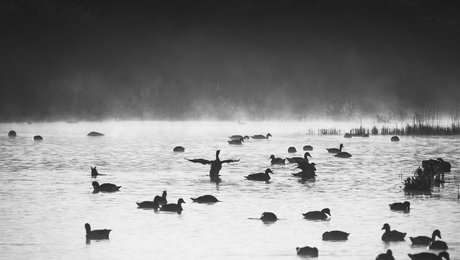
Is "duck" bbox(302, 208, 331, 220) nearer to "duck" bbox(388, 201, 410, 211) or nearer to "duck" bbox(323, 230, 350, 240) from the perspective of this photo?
"duck" bbox(388, 201, 410, 211)

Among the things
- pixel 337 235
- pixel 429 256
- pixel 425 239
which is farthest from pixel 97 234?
pixel 429 256

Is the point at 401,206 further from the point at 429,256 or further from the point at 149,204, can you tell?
the point at 429,256

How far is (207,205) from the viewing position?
24.3 metres

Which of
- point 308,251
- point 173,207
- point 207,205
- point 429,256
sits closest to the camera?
point 429,256

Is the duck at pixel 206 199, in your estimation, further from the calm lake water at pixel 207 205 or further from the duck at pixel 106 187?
the duck at pixel 106 187

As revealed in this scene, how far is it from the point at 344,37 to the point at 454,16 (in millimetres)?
13146

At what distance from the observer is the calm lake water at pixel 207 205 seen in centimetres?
1847

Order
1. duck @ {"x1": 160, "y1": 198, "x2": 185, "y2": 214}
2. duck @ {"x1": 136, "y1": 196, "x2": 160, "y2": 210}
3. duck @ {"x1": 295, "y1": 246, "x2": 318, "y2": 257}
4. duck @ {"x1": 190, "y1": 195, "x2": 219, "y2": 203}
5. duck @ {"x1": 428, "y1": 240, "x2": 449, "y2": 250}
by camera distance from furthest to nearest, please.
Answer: duck @ {"x1": 190, "y1": 195, "x2": 219, "y2": 203}
duck @ {"x1": 136, "y1": 196, "x2": 160, "y2": 210}
duck @ {"x1": 160, "y1": 198, "x2": 185, "y2": 214}
duck @ {"x1": 428, "y1": 240, "x2": 449, "y2": 250}
duck @ {"x1": 295, "y1": 246, "x2": 318, "y2": 257}

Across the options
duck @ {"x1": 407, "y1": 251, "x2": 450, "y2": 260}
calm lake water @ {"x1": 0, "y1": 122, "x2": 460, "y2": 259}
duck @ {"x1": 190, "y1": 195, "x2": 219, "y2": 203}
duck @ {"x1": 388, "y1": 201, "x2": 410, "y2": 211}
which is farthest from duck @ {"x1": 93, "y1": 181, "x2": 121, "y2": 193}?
duck @ {"x1": 407, "y1": 251, "x2": 450, "y2": 260}

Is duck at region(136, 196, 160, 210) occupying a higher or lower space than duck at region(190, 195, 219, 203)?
lower

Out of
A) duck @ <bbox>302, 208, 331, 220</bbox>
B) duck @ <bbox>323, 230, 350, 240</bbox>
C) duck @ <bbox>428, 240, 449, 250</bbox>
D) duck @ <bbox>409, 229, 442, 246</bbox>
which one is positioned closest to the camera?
duck @ <bbox>428, 240, 449, 250</bbox>

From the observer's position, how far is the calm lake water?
18469 mm

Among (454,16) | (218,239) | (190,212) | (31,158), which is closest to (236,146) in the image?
(31,158)

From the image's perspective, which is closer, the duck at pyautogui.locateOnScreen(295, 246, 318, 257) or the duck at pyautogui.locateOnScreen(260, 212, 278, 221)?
the duck at pyautogui.locateOnScreen(295, 246, 318, 257)
